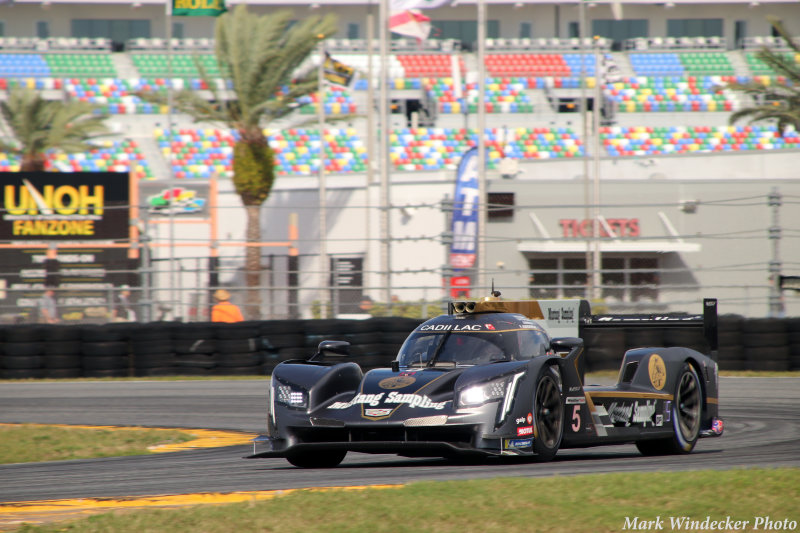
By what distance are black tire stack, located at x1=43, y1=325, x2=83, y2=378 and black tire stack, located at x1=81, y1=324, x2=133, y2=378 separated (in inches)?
3.5

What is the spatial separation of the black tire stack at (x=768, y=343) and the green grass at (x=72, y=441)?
902cm

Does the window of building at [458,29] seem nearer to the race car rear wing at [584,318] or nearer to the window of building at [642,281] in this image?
the window of building at [642,281]

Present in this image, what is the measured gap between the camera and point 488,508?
521 cm

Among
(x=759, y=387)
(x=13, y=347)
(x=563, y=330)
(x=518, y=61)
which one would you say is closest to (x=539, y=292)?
(x=759, y=387)

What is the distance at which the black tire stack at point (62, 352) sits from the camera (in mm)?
16125

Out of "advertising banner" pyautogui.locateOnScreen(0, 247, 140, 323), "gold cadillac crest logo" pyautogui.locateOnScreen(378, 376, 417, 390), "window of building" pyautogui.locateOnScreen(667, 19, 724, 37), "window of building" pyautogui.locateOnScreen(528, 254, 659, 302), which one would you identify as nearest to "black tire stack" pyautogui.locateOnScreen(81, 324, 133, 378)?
"advertising banner" pyautogui.locateOnScreen(0, 247, 140, 323)

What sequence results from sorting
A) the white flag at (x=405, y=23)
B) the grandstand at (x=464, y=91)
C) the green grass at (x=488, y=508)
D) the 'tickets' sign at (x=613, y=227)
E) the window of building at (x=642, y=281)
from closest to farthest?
the green grass at (x=488, y=508)
the window of building at (x=642, y=281)
the white flag at (x=405, y=23)
the 'tickets' sign at (x=613, y=227)
the grandstand at (x=464, y=91)

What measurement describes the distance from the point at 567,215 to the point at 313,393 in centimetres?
2413

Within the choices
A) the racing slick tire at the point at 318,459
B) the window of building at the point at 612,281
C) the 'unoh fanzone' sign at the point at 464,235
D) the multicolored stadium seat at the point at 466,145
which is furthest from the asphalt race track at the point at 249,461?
the multicolored stadium seat at the point at 466,145

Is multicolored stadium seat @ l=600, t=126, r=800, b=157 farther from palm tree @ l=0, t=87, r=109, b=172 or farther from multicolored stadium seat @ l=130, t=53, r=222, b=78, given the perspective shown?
palm tree @ l=0, t=87, r=109, b=172

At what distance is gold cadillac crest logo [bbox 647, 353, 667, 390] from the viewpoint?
827 centimetres

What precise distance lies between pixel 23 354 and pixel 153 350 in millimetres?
1973

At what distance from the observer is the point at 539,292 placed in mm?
20203

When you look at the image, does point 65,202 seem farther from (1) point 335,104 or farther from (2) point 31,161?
(1) point 335,104
